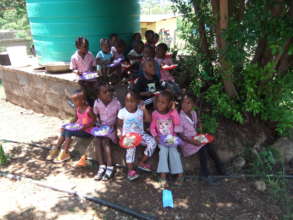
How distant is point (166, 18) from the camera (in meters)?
18.6

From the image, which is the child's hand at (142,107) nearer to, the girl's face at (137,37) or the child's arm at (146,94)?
the child's arm at (146,94)

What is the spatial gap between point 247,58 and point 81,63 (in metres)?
2.75

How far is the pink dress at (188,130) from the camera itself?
3.52 meters

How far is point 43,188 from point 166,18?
17.0 meters

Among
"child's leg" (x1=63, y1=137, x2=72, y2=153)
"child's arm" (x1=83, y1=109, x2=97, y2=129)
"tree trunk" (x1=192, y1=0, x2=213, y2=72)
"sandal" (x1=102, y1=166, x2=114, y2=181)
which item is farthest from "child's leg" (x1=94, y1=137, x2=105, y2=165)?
"tree trunk" (x1=192, y1=0, x2=213, y2=72)

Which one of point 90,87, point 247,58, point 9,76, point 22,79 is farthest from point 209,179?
point 9,76

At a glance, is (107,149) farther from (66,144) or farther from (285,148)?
(285,148)

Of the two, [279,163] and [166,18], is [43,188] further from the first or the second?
[166,18]

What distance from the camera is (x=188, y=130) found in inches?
140

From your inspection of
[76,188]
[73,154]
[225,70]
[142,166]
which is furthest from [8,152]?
[225,70]

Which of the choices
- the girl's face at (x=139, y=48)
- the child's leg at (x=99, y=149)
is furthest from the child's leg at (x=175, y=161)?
the girl's face at (x=139, y=48)

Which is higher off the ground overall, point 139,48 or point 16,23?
point 16,23

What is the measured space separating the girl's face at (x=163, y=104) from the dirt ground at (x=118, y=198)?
877 mm

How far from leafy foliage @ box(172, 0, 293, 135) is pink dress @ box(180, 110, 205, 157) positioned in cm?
46
